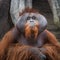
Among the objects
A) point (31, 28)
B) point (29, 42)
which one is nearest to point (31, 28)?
point (31, 28)

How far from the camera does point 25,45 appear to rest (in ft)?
8.68

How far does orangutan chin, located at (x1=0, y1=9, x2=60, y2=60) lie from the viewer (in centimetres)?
261

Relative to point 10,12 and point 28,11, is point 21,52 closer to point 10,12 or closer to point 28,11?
point 28,11

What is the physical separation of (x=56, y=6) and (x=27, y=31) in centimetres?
117

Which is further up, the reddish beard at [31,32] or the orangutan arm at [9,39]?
the reddish beard at [31,32]

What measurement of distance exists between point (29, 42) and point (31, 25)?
0.13 metres

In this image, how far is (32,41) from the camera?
2.65m

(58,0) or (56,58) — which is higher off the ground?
(58,0)

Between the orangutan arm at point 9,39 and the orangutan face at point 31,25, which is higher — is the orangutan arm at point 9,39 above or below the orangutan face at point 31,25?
below

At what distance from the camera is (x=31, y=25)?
259 centimetres

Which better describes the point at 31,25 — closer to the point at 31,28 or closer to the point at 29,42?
the point at 31,28

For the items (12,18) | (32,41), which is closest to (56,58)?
(32,41)

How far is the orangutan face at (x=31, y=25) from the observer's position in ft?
8.50

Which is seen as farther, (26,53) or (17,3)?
(17,3)
